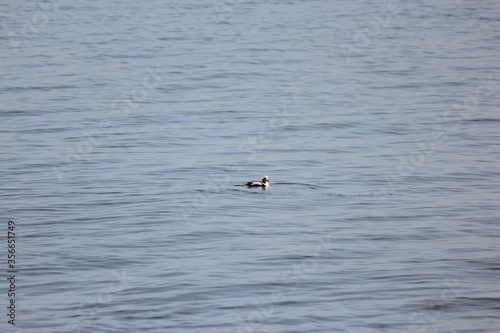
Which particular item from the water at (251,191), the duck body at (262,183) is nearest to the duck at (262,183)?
the duck body at (262,183)

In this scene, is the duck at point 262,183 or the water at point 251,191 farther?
the duck at point 262,183

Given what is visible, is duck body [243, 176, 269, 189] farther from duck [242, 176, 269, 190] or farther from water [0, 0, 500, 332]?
water [0, 0, 500, 332]

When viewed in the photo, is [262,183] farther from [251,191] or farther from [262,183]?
[251,191]

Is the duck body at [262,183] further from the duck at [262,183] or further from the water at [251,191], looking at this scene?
the water at [251,191]

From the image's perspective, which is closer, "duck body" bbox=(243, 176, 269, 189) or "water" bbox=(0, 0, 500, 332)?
"water" bbox=(0, 0, 500, 332)

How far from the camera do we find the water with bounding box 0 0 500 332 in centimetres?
1445

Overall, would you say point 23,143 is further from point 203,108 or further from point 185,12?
point 185,12

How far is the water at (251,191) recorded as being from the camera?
47.4 ft

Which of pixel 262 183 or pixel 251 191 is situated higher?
pixel 262 183

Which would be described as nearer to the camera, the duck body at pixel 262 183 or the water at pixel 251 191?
the water at pixel 251 191

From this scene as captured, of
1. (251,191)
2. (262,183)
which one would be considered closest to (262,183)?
(262,183)

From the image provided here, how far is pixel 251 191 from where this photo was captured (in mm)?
22625

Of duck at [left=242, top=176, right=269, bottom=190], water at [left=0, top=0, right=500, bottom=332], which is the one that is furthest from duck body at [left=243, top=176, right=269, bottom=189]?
water at [left=0, top=0, right=500, bottom=332]

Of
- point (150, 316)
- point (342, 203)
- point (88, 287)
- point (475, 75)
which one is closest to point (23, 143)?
point (342, 203)
